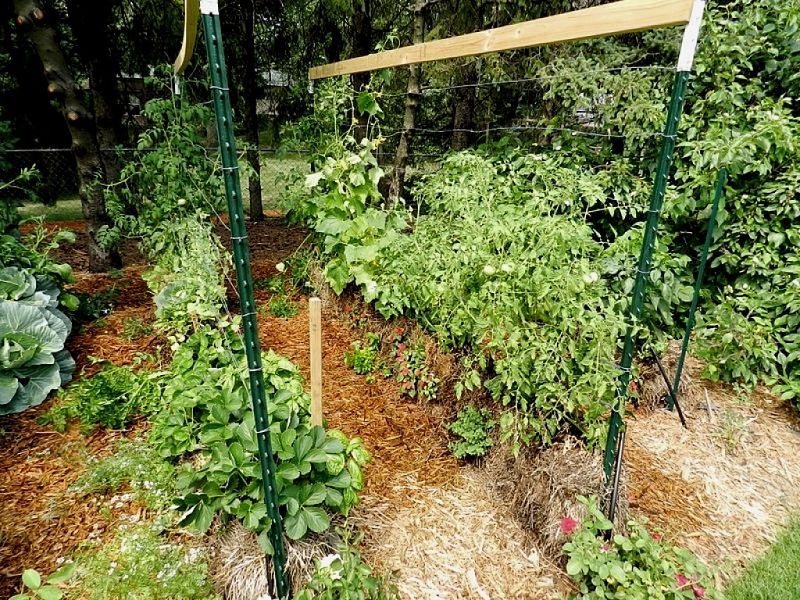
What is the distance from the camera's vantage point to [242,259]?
1331mm

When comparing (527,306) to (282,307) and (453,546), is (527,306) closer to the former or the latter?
(453,546)

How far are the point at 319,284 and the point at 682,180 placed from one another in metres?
3.01

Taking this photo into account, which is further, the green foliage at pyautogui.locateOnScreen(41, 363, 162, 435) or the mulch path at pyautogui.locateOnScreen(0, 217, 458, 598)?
the green foliage at pyautogui.locateOnScreen(41, 363, 162, 435)

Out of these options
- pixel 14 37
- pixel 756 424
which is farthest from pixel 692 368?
pixel 14 37

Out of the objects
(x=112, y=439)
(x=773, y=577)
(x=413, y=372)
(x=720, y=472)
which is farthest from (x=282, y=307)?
(x=773, y=577)

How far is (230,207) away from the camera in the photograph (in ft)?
4.28

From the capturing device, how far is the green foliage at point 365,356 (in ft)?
10.5

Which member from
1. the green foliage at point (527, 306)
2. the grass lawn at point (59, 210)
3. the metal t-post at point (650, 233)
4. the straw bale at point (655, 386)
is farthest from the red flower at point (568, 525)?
the grass lawn at point (59, 210)

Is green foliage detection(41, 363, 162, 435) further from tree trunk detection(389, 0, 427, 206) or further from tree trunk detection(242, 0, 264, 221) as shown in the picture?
tree trunk detection(242, 0, 264, 221)

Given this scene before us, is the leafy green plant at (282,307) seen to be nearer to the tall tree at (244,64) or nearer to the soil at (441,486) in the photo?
the soil at (441,486)

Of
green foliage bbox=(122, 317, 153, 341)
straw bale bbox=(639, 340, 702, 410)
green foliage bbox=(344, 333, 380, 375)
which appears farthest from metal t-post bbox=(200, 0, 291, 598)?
straw bale bbox=(639, 340, 702, 410)

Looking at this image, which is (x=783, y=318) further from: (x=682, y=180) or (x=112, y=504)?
(x=112, y=504)

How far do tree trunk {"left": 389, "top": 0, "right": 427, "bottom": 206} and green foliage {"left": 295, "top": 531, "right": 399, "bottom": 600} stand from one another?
122 inches

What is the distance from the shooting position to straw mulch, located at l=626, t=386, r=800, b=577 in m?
2.15
